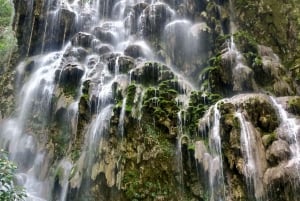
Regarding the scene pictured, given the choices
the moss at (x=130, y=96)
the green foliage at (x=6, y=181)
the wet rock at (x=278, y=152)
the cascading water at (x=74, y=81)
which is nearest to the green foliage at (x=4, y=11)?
the cascading water at (x=74, y=81)

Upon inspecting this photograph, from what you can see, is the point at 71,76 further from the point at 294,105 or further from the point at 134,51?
the point at 294,105

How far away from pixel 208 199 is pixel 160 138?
129 inches

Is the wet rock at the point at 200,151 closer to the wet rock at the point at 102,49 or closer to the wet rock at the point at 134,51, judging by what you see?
the wet rock at the point at 134,51

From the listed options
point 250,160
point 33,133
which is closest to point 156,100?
point 250,160

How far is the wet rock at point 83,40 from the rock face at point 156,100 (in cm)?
8

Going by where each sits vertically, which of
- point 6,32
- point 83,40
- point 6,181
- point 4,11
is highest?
point 6,32

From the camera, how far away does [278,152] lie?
13008 mm

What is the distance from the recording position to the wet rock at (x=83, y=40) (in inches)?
956

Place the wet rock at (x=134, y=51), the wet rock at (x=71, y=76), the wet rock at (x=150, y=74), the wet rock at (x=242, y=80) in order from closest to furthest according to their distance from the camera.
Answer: the wet rock at (x=150, y=74) → the wet rock at (x=242, y=80) → the wet rock at (x=71, y=76) → the wet rock at (x=134, y=51)

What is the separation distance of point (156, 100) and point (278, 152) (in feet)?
19.2

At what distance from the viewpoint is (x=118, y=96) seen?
17516 millimetres

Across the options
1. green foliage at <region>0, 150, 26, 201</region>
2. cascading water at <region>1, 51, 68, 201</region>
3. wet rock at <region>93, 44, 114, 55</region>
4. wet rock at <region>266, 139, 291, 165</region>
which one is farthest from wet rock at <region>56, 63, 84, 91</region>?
green foliage at <region>0, 150, 26, 201</region>

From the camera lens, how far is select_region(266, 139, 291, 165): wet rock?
1293 centimetres

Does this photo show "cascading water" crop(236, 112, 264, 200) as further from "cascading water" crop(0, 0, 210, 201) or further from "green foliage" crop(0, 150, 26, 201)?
"green foliage" crop(0, 150, 26, 201)
